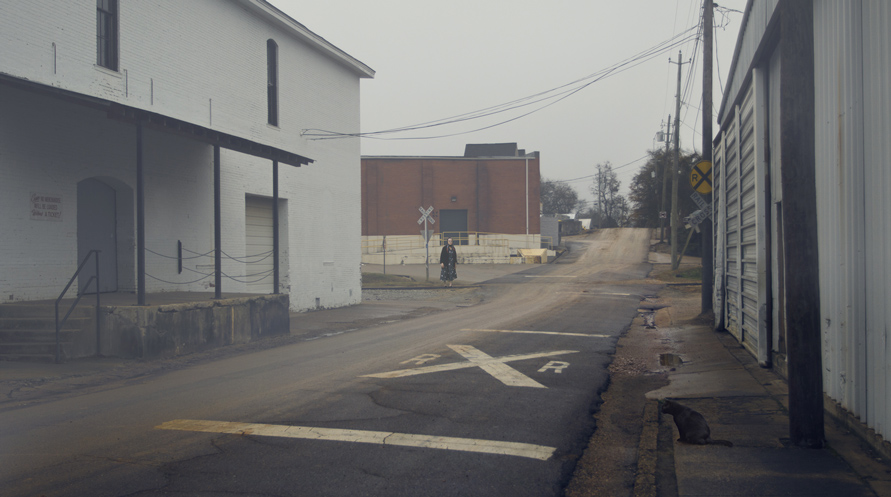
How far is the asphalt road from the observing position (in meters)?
4.27

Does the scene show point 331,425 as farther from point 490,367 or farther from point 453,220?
point 453,220

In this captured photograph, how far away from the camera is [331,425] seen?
5641mm

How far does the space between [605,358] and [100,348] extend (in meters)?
8.21

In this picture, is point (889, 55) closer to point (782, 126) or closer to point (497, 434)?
point (782, 126)

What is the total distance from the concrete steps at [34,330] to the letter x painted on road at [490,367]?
5516 millimetres

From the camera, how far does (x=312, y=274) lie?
1927 cm

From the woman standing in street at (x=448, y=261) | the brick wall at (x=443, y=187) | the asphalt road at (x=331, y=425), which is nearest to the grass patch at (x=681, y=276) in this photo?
the woman standing in street at (x=448, y=261)

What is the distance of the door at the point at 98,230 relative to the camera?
12.6m

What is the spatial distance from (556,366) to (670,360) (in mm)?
2166

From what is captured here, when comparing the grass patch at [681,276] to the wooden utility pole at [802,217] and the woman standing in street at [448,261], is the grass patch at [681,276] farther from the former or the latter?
the wooden utility pole at [802,217]

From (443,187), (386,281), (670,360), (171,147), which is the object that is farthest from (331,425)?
(443,187)

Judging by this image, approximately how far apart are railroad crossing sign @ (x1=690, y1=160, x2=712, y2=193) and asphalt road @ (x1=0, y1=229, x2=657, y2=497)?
562 centimetres

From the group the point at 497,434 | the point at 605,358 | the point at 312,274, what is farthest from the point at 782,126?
the point at 312,274

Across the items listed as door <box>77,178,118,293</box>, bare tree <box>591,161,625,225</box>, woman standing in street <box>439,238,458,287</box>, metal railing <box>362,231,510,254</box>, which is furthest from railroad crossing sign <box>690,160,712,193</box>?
bare tree <box>591,161,625,225</box>
